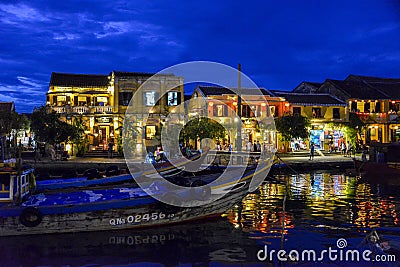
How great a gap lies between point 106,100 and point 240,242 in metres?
27.8

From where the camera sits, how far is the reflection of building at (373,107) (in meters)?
43.7

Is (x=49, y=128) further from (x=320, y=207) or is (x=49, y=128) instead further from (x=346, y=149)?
(x=346, y=149)

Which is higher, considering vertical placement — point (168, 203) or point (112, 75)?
point (112, 75)

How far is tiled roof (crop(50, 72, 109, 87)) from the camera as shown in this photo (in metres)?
36.5

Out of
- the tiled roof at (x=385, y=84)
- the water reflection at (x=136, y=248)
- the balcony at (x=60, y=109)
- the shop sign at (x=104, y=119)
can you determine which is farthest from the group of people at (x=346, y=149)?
the water reflection at (x=136, y=248)

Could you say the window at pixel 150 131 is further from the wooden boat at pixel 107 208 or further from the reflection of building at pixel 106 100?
the wooden boat at pixel 107 208

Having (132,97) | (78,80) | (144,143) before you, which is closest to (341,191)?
(144,143)

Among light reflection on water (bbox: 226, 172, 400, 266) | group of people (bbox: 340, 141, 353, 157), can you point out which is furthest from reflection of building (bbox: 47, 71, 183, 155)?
group of people (bbox: 340, 141, 353, 157)

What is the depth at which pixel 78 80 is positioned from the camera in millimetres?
37469

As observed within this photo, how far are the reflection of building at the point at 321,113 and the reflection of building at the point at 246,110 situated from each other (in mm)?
2199

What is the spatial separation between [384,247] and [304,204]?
21.8ft

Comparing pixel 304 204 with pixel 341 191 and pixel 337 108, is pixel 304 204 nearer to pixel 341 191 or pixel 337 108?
pixel 341 191

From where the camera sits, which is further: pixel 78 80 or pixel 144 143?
pixel 78 80

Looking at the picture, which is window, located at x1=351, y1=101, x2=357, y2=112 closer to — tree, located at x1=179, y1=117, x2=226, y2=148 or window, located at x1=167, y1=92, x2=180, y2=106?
tree, located at x1=179, y1=117, x2=226, y2=148
